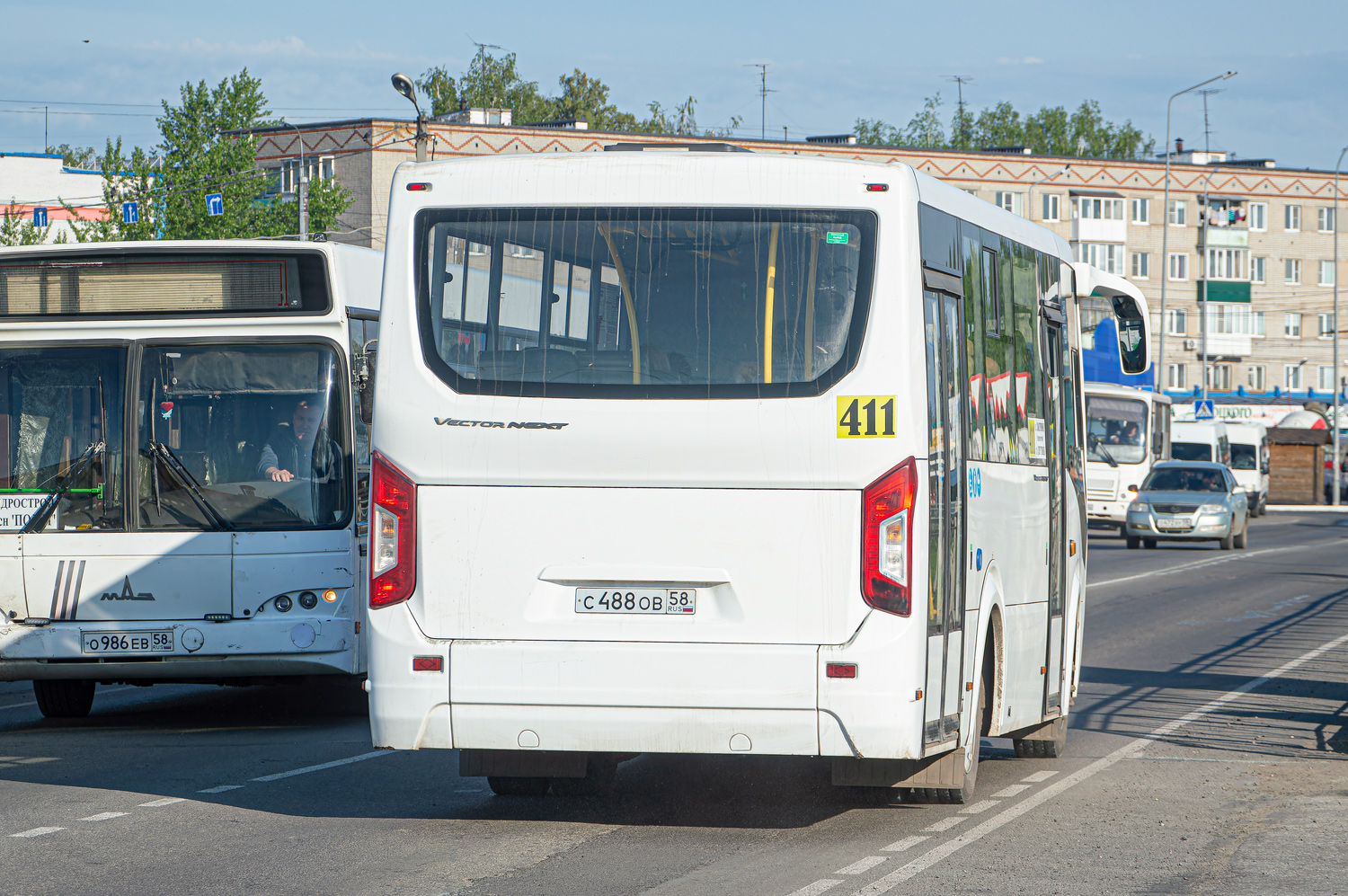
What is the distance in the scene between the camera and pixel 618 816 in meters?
8.31

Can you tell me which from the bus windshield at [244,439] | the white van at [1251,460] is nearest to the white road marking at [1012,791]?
the bus windshield at [244,439]

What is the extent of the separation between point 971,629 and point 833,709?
3.97ft

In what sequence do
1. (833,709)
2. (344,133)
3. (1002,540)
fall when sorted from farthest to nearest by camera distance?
(344,133), (1002,540), (833,709)

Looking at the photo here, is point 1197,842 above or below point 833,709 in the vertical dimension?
below

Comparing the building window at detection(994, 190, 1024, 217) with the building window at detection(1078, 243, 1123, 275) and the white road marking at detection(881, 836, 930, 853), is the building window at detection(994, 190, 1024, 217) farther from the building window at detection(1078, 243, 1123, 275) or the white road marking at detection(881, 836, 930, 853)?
the white road marking at detection(881, 836, 930, 853)

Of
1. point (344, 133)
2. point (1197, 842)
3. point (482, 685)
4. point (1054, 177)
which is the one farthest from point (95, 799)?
point (1054, 177)

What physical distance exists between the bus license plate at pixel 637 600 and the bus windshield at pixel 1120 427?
34034 millimetres

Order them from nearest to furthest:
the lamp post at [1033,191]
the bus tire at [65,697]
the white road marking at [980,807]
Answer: the white road marking at [980,807] → the bus tire at [65,697] → the lamp post at [1033,191]

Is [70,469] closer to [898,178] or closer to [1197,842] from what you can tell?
[898,178]

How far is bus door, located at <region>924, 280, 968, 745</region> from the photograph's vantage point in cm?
746

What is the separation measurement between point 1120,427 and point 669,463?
115 feet

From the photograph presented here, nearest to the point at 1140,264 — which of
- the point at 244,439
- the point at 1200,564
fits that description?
the point at 1200,564

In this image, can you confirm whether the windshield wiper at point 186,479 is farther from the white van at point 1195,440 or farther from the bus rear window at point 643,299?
the white van at point 1195,440

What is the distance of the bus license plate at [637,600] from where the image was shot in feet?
24.3
